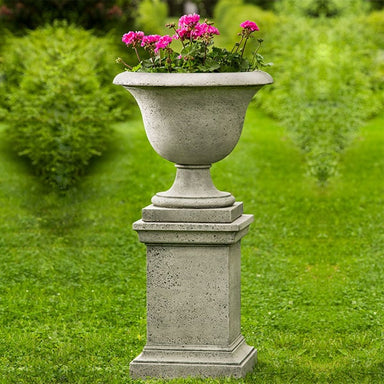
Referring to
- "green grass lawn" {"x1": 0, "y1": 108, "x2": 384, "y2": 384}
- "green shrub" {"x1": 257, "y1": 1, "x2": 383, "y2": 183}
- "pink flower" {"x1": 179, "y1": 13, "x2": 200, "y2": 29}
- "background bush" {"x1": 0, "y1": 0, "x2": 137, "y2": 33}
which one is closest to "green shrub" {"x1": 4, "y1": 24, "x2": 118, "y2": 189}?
"green grass lawn" {"x1": 0, "y1": 108, "x2": 384, "y2": 384}

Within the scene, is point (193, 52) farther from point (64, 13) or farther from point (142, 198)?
point (64, 13)

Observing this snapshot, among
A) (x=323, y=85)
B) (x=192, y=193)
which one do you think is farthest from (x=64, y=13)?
(x=192, y=193)

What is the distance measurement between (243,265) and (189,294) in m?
3.08

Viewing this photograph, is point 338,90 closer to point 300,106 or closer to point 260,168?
point 300,106

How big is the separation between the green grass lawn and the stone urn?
121cm

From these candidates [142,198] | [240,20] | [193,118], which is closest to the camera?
[193,118]

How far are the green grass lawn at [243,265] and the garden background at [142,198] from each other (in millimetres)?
24

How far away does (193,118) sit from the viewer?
5035 millimetres

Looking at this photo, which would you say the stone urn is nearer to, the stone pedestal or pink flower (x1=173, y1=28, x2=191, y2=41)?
the stone pedestal

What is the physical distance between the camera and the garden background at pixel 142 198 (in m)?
6.24

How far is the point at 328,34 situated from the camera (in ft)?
47.5

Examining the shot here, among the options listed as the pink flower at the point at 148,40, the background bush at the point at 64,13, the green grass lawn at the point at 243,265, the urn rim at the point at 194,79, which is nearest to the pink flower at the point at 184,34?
the pink flower at the point at 148,40

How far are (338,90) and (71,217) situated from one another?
16.9 ft

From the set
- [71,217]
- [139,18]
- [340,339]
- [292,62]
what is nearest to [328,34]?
[292,62]
